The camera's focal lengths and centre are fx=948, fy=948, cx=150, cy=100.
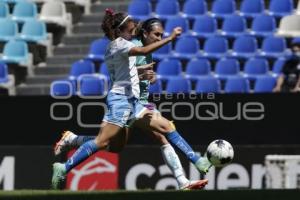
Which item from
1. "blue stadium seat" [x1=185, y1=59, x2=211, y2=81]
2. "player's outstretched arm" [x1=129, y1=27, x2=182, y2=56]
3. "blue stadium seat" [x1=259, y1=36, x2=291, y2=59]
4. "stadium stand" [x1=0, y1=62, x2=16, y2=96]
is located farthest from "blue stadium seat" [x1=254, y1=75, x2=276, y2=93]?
"player's outstretched arm" [x1=129, y1=27, x2=182, y2=56]

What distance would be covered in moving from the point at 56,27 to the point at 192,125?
224 inches

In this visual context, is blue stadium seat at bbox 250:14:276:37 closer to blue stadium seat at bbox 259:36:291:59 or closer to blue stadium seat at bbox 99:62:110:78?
blue stadium seat at bbox 259:36:291:59

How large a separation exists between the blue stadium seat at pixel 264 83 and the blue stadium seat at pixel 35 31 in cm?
407

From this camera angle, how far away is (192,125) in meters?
11.9

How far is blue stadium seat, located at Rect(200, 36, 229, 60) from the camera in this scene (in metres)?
15.4

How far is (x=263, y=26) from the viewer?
15766mm

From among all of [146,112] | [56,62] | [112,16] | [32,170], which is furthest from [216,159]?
[56,62]

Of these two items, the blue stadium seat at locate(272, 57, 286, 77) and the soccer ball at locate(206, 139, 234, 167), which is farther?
the blue stadium seat at locate(272, 57, 286, 77)

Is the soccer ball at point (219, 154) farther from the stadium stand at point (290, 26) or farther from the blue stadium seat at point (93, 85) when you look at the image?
the stadium stand at point (290, 26)

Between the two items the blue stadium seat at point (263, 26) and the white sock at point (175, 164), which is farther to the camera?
the blue stadium seat at point (263, 26)

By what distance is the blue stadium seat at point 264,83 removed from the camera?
14.4m

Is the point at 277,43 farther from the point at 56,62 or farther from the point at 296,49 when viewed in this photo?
the point at 56,62

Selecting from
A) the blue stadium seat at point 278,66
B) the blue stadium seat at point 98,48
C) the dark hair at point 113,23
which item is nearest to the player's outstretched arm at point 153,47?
the dark hair at point 113,23

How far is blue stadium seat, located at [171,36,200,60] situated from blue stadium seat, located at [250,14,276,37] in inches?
38.6
